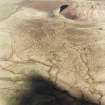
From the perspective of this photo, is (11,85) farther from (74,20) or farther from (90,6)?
(90,6)

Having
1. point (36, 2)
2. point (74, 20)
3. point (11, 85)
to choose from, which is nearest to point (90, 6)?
point (74, 20)

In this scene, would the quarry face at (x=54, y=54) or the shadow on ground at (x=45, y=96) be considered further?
the quarry face at (x=54, y=54)

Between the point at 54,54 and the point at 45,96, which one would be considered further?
the point at 54,54

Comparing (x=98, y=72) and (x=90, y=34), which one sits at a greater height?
(x=90, y=34)

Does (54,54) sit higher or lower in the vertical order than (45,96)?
higher
